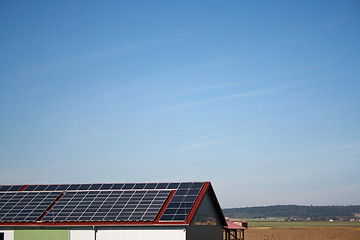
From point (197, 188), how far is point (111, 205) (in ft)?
26.7

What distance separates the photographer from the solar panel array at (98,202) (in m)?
41.6

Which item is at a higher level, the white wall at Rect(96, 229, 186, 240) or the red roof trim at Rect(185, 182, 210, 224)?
the red roof trim at Rect(185, 182, 210, 224)

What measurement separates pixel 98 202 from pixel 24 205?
762 cm

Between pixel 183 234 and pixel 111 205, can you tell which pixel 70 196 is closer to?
pixel 111 205

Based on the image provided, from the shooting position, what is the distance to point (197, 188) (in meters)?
44.6

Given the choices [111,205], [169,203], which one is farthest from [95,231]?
[169,203]

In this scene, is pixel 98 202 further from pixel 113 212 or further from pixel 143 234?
pixel 143 234

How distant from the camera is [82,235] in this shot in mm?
41312

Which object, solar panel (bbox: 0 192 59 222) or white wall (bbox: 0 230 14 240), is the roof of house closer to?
solar panel (bbox: 0 192 59 222)

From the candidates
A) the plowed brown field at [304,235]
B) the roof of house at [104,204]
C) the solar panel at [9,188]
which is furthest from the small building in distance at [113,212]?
the plowed brown field at [304,235]

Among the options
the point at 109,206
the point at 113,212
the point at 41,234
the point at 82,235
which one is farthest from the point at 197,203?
the point at 41,234

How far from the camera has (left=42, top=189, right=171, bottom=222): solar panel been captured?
41531mm

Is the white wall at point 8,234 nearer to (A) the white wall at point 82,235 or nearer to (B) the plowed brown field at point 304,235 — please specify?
(A) the white wall at point 82,235

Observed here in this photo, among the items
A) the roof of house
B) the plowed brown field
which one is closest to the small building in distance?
the roof of house
